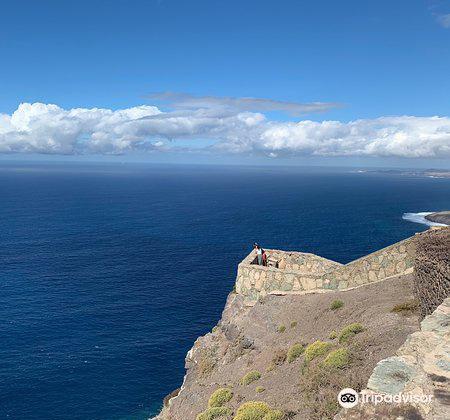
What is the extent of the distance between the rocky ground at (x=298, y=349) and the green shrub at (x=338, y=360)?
37 millimetres

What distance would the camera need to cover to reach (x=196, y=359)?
1141 inches

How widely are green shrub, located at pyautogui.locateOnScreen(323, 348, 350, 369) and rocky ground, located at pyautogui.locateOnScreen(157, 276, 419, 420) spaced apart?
37 mm

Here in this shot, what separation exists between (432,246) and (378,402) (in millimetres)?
10292

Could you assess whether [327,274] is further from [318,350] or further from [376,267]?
[318,350]

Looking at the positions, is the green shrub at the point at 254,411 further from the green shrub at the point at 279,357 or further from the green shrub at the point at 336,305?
the green shrub at the point at 336,305

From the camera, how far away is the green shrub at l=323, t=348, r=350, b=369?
47.3 ft

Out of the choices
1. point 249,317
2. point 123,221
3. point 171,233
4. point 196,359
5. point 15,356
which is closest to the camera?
point 249,317

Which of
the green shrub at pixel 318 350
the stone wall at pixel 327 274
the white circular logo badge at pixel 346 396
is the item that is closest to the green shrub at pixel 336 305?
the stone wall at pixel 327 274

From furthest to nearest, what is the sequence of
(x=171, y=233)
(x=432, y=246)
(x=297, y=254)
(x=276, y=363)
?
(x=171, y=233)
(x=297, y=254)
(x=276, y=363)
(x=432, y=246)

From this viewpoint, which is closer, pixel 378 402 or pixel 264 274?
pixel 378 402

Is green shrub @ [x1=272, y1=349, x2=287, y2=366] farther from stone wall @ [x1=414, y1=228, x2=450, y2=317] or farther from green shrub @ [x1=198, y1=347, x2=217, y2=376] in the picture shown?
green shrub @ [x1=198, y1=347, x2=217, y2=376]

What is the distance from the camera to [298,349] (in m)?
19.6

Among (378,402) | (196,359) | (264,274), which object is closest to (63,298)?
(196,359)

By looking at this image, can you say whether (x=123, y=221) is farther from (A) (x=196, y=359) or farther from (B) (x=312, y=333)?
(B) (x=312, y=333)
